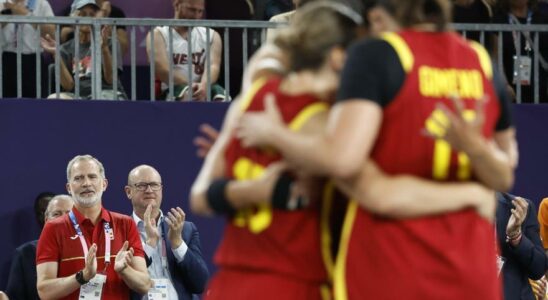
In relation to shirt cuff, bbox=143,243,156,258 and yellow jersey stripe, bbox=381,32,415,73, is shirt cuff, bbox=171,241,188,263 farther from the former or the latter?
yellow jersey stripe, bbox=381,32,415,73

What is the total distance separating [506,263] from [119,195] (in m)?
3.18

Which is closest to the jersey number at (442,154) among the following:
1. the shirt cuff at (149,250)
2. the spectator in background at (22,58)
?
the shirt cuff at (149,250)

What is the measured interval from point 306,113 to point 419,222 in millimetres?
541

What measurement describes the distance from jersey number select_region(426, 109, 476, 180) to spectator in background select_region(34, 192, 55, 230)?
265 inches

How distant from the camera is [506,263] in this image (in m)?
10.4

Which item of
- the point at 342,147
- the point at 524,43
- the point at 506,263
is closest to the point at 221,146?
the point at 342,147

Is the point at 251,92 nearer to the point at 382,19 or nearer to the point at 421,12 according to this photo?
the point at 382,19

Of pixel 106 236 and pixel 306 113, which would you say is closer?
pixel 306 113

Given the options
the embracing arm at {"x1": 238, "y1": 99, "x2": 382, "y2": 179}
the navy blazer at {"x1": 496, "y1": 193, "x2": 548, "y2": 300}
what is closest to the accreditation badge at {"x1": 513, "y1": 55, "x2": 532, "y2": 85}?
the navy blazer at {"x1": 496, "y1": 193, "x2": 548, "y2": 300}

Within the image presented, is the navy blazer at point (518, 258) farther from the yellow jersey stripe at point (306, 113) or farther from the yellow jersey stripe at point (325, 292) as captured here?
the yellow jersey stripe at point (306, 113)

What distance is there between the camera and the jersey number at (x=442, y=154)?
4.80 metres

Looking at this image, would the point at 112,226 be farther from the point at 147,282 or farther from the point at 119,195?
the point at 119,195

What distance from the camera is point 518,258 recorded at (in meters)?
10.3

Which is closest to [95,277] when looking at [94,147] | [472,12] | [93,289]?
[93,289]
